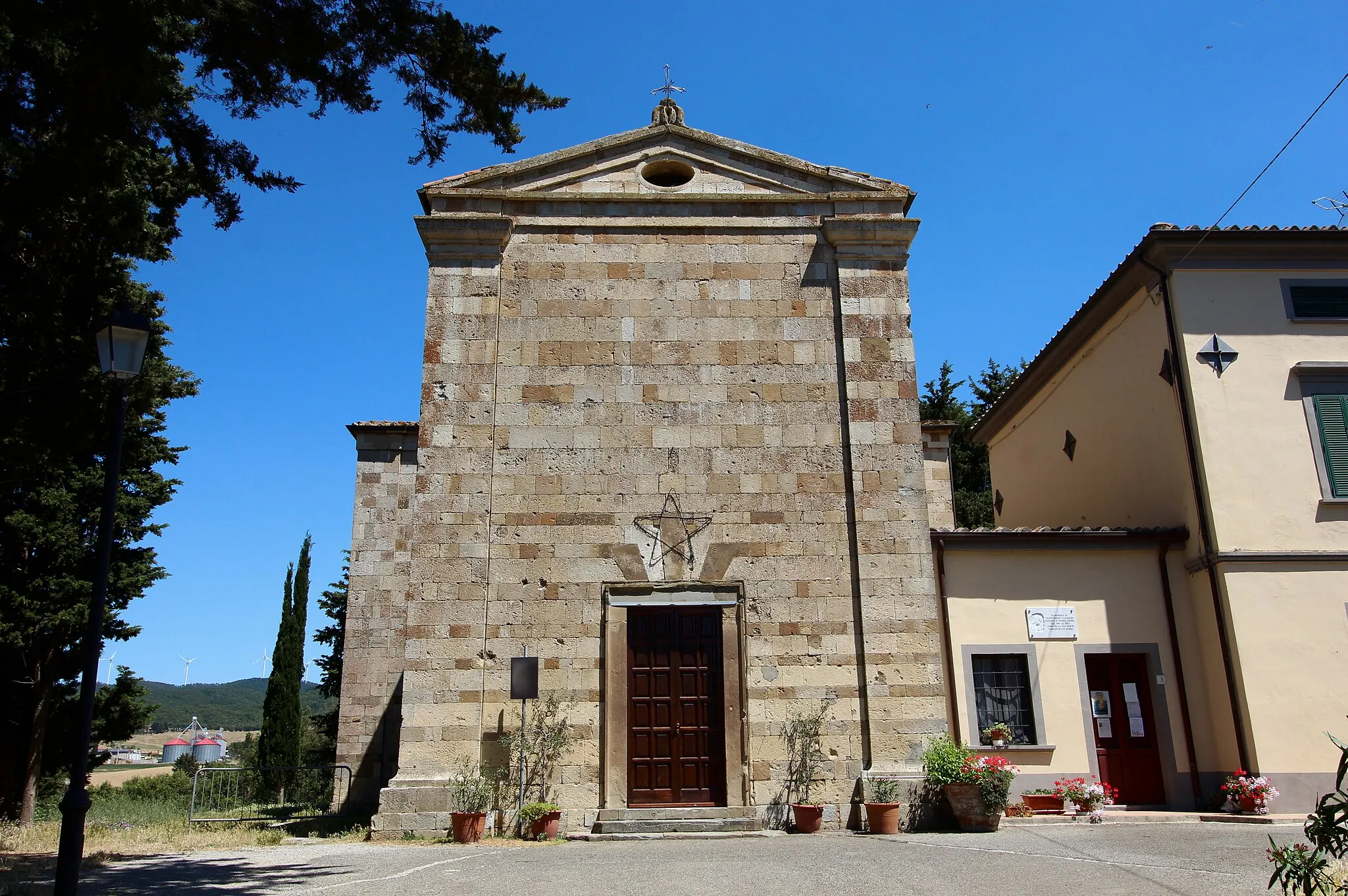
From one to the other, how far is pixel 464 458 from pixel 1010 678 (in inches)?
317

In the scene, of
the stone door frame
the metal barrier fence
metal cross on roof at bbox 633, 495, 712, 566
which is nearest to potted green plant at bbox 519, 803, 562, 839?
the stone door frame

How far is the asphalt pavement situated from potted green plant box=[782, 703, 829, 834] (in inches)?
25.1

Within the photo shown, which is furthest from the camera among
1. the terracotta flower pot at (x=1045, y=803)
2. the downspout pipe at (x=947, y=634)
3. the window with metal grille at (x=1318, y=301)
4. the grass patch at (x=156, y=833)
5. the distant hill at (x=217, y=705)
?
the distant hill at (x=217, y=705)

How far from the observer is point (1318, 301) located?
14.0m

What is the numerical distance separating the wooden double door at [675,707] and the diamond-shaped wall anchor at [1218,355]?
817 cm

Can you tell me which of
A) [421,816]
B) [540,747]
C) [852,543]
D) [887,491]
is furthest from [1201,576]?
[421,816]

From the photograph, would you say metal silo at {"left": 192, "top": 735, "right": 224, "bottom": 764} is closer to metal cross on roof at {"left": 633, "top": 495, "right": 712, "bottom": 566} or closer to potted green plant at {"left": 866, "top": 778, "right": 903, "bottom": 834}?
metal cross on roof at {"left": 633, "top": 495, "right": 712, "bottom": 566}

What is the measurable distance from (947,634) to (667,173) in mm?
7743

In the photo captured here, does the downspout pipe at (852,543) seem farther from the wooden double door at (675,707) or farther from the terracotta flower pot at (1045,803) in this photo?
the terracotta flower pot at (1045,803)

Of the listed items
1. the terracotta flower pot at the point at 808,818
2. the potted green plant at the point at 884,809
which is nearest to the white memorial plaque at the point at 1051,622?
the potted green plant at the point at 884,809

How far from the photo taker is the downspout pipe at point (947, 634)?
1264 cm

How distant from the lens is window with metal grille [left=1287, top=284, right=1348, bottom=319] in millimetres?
13953

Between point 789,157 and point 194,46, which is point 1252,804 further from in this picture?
point 194,46

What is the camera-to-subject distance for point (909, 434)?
12.4 metres
